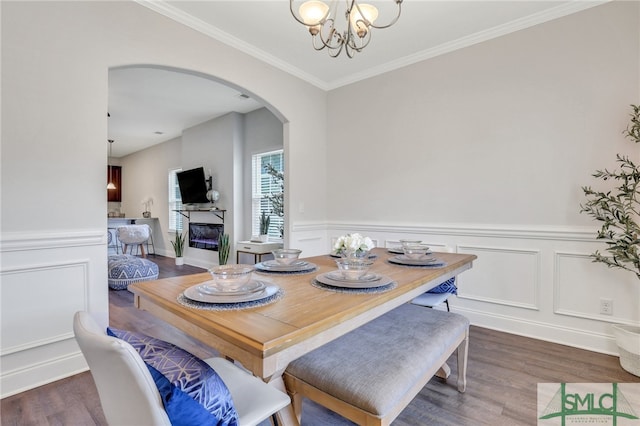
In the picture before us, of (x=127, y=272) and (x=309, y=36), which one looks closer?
(x=309, y=36)

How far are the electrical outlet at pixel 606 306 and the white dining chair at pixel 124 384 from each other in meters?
2.73

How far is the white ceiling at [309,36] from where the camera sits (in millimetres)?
2545

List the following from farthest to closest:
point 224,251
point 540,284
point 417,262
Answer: point 224,251, point 540,284, point 417,262

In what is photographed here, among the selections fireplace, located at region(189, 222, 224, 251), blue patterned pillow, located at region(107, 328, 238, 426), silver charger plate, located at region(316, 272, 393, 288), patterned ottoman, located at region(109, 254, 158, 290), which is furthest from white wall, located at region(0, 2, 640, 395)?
fireplace, located at region(189, 222, 224, 251)

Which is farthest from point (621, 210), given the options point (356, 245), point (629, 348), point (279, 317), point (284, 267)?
point (279, 317)

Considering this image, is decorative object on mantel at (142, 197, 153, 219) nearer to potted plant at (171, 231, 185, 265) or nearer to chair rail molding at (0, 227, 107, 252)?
potted plant at (171, 231, 185, 265)

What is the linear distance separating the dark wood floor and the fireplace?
3.05 meters

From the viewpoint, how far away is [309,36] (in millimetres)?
3002

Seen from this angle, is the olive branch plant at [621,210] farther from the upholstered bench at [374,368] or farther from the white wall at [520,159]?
the upholstered bench at [374,368]

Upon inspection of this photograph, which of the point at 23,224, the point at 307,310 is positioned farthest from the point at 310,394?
the point at 23,224

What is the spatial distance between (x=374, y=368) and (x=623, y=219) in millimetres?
2167

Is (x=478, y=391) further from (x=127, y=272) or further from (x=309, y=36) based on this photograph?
(x=127, y=272)

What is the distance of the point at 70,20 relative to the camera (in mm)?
2064

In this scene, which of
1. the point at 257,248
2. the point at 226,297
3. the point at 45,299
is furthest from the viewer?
the point at 257,248
